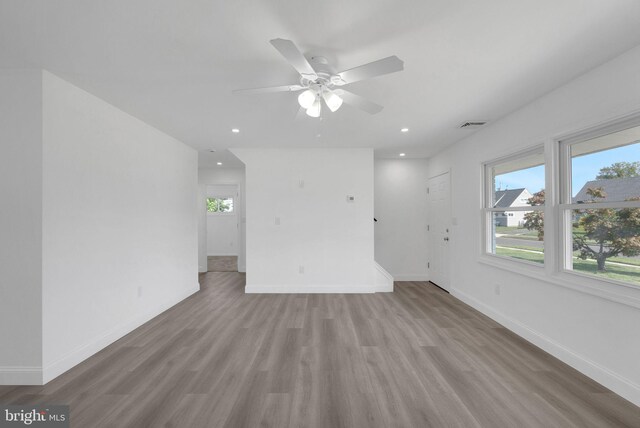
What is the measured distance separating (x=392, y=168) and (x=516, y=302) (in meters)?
3.09

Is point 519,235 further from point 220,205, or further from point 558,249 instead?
point 220,205

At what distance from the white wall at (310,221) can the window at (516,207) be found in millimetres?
1705

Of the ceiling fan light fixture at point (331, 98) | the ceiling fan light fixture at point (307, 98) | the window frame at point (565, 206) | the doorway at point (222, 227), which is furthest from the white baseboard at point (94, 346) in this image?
the doorway at point (222, 227)

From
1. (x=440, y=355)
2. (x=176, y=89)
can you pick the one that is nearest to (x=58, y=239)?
(x=176, y=89)

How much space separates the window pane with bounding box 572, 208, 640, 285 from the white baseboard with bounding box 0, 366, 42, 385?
14.7 feet

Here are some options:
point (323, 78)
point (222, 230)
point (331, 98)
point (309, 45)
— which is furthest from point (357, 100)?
point (222, 230)

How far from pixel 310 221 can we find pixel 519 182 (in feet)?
9.44


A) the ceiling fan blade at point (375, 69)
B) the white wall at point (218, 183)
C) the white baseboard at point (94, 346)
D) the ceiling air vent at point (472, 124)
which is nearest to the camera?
the ceiling fan blade at point (375, 69)

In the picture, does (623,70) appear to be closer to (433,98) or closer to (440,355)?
(433,98)

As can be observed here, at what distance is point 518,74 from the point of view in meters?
2.05

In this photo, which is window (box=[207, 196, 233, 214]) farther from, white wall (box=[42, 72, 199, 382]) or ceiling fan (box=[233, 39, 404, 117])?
ceiling fan (box=[233, 39, 404, 117])

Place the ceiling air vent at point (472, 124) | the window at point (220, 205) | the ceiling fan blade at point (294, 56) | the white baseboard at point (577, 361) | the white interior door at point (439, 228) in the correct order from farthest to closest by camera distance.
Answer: the window at point (220, 205), the white interior door at point (439, 228), the ceiling air vent at point (472, 124), the white baseboard at point (577, 361), the ceiling fan blade at point (294, 56)

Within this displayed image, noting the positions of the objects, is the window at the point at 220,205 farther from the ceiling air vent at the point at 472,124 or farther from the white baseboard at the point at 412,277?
the ceiling air vent at the point at 472,124

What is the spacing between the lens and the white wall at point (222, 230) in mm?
8383
